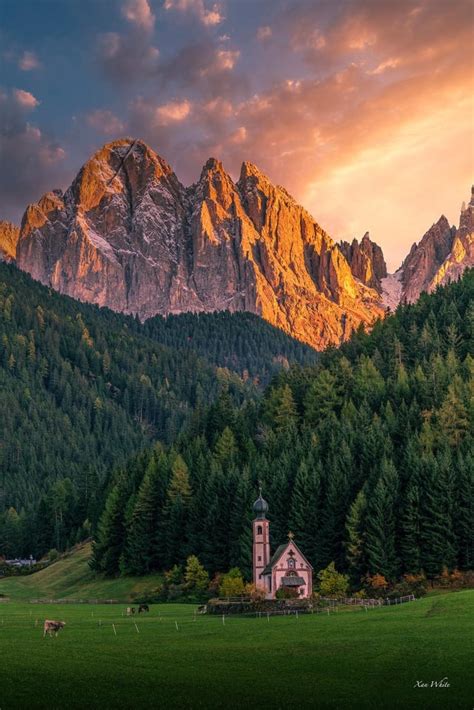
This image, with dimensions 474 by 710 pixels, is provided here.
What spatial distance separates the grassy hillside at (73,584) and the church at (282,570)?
742 inches

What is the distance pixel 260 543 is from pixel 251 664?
61277 mm

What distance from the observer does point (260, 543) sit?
340 ft

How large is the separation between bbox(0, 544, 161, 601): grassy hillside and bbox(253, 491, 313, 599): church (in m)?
18.8

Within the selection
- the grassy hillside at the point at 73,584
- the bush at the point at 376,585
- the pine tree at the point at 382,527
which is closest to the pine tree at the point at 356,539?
the pine tree at the point at 382,527

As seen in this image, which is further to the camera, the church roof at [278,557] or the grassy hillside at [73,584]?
the grassy hillside at [73,584]

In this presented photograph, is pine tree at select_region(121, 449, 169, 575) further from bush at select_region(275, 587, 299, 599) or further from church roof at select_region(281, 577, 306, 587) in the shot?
bush at select_region(275, 587, 299, 599)

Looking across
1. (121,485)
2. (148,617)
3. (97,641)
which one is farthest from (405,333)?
(97,641)

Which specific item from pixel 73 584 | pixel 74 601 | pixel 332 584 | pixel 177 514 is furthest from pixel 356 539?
pixel 73 584

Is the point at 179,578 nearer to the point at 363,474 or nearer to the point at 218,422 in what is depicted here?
the point at 363,474

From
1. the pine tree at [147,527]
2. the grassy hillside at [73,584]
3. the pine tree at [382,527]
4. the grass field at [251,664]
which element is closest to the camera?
the grass field at [251,664]

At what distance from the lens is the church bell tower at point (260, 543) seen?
103 m

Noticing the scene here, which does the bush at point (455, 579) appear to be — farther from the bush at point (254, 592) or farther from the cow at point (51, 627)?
the cow at point (51, 627)

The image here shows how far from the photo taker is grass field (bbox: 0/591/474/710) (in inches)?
1363

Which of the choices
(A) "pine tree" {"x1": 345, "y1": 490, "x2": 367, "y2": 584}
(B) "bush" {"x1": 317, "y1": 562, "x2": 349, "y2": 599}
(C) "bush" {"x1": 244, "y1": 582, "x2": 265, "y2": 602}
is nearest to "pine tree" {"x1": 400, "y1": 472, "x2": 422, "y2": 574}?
(A) "pine tree" {"x1": 345, "y1": 490, "x2": 367, "y2": 584}
